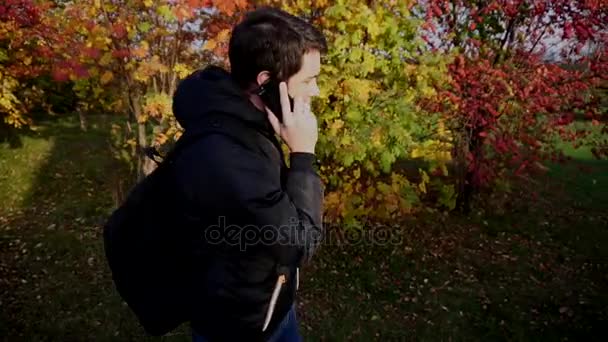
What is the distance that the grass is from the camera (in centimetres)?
466

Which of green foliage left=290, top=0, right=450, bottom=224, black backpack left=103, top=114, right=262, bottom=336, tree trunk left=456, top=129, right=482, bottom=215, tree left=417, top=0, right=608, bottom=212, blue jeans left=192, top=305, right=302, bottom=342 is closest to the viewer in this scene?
black backpack left=103, top=114, right=262, bottom=336

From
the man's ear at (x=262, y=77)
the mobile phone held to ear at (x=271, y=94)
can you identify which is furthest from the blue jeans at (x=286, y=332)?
the man's ear at (x=262, y=77)

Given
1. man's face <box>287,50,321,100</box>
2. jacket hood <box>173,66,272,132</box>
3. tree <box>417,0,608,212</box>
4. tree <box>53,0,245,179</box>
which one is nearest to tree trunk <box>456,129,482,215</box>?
tree <box>417,0,608,212</box>

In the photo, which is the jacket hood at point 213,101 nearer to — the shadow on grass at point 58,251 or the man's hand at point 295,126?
the man's hand at point 295,126

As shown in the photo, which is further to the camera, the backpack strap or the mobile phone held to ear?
the mobile phone held to ear

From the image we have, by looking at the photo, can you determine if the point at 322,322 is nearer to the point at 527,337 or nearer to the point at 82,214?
the point at 527,337

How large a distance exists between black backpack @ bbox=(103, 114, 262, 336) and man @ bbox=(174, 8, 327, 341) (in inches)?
3.0

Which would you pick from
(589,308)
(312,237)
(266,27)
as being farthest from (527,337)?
(266,27)

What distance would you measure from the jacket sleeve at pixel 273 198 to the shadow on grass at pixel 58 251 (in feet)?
11.9

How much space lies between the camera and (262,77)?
1606 millimetres

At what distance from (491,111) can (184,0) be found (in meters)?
4.23

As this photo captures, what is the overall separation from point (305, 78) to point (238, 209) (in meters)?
0.58

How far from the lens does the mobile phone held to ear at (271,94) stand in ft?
5.28

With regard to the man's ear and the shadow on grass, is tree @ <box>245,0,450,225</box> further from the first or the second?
the man's ear
